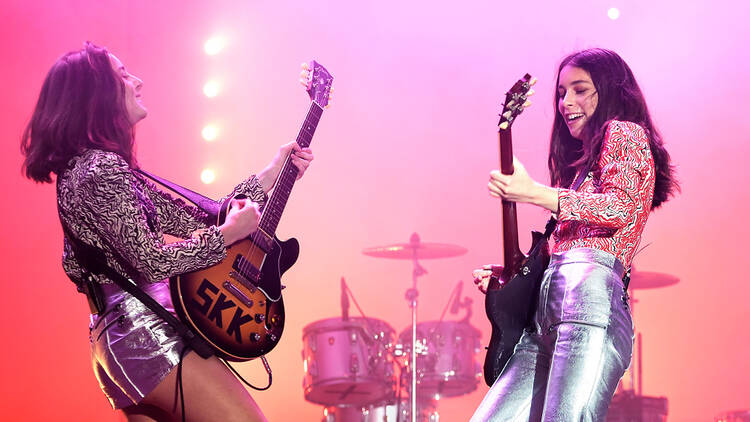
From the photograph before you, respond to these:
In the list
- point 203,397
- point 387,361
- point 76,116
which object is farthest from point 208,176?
point 203,397

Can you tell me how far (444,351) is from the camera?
6.71 metres

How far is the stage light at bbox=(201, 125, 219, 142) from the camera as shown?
23.3ft

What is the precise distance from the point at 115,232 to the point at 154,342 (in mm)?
376

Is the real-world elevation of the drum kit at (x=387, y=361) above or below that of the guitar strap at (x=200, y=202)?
below

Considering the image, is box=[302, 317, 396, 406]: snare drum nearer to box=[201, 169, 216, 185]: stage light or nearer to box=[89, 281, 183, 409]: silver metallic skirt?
box=[201, 169, 216, 185]: stage light

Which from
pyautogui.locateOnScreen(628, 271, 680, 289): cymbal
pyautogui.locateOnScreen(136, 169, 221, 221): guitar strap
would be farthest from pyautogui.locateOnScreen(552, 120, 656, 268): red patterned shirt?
pyautogui.locateOnScreen(628, 271, 680, 289): cymbal

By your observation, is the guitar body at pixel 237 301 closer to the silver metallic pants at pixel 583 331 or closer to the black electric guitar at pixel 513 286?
the black electric guitar at pixel 513 286

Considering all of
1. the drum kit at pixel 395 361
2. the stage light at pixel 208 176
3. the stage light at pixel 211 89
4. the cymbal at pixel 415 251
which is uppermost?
Result: the stage light at pixel 211 89

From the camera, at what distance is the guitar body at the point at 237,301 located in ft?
9.06

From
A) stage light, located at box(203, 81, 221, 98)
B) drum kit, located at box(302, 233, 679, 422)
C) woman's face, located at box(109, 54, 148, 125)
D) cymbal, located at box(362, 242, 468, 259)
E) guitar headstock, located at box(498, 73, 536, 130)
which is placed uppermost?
stage light, located at box(203, 81, 221, 98)

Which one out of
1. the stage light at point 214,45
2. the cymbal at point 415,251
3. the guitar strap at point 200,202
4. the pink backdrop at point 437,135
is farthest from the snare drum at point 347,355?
the guitar strap at point 200,202

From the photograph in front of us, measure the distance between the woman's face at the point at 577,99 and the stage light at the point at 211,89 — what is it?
189 inches

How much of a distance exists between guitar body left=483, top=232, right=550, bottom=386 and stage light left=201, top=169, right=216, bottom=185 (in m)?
4.73

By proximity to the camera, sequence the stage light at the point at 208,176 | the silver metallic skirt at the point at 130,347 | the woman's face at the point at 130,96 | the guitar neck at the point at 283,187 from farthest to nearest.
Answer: the stage light at the point at 208,176 < the guitar neck at the point at 283,187 < the woman's face at the point at 130,96 < the silver metallic skirt at the point at 130,347
